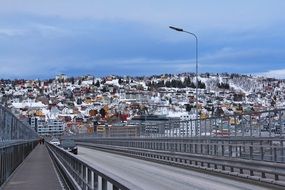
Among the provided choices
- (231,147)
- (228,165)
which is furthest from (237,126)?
(228,165)

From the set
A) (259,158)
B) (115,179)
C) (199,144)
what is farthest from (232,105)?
(115,179)

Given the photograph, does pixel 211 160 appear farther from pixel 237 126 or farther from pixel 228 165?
pixel 228 165

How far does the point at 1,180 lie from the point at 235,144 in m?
9.82

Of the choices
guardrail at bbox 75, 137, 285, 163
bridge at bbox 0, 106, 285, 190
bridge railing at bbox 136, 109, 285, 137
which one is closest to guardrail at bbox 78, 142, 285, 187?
bridge at bbox 0, 106, 285, 190

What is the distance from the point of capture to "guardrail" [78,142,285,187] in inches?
738

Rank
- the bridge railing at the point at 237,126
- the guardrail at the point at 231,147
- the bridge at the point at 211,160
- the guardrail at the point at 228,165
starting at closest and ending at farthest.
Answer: the guardrail at the point at 228,165
the bridge at the point at 211,160
the guardrail at the point at 231,147
the bridge railing at the point at 237,126

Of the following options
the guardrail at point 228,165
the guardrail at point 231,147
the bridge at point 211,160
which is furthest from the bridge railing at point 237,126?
the guardrail at point 228,165

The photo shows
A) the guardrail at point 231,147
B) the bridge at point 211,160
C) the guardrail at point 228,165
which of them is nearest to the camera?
the guardrail at point 228,165

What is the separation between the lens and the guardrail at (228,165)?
738 inches

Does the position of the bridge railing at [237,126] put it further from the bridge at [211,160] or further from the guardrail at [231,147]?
the guardrail at [231,147]

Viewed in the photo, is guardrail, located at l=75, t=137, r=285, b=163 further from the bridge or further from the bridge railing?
the bridge railing

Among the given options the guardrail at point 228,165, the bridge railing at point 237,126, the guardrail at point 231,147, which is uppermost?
the bridge railing at point 237,126

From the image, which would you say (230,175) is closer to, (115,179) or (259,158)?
(259,158)

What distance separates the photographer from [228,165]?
23891 mm
